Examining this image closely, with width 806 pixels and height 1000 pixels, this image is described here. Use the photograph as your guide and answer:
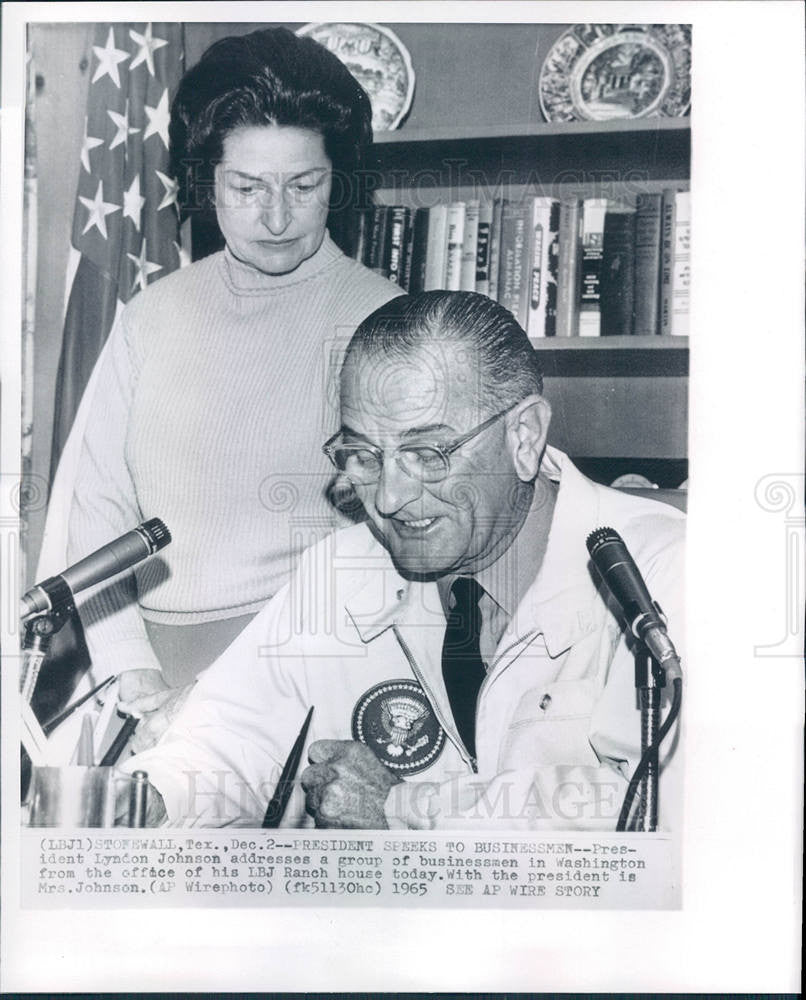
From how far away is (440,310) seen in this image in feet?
6.60

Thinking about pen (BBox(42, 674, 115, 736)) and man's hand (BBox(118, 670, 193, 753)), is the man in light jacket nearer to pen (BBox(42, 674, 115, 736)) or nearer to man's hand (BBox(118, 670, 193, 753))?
man's hand (BBox(118, 670, 193, 753))

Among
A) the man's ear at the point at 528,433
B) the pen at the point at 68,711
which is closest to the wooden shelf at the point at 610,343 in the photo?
the man's ear at the point at 528,433

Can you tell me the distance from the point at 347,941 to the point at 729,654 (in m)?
0.98

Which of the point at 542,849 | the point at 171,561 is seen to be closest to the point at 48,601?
the point at 171,561

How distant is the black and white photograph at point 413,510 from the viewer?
2.00 meters

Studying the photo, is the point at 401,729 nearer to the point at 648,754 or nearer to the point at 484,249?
the point at 648,754

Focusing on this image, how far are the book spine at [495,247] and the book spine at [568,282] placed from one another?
125 mm

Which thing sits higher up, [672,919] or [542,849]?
[542,849]

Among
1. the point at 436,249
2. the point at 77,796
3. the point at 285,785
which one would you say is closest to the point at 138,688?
the point at 77,796

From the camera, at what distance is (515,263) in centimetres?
201

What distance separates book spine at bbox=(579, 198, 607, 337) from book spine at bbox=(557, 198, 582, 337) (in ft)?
0.04

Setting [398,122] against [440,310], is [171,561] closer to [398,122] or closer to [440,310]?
[440,310]

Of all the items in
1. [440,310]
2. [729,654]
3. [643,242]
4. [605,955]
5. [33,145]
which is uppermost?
[33,145]

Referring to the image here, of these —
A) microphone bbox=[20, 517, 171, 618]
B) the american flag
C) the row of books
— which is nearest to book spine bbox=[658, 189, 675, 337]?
the row of books
